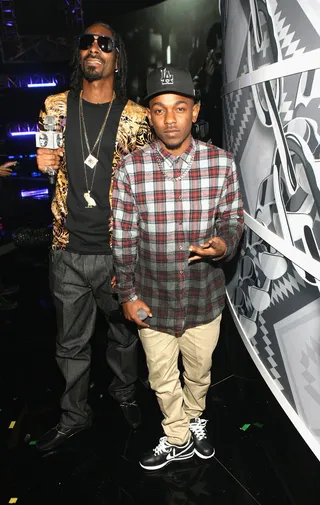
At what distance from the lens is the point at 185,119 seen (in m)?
1.82

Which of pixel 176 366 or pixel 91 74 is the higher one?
pixel 91 74

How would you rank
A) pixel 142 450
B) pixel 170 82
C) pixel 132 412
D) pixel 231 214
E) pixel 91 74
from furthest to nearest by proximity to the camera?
pixel 132 412 < pixel 142 450 < pixel 91 74 < pixel 231 214 < pixel 170 82

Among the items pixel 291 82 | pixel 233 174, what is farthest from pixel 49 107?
pixel 291 82

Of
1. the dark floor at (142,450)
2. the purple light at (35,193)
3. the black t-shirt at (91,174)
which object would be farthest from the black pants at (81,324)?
the purple light at (35,193)

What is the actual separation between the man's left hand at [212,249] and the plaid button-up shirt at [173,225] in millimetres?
84

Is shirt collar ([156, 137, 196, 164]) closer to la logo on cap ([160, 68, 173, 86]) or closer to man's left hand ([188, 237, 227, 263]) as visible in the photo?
la logo on cap ([160, 68, 173, 86])

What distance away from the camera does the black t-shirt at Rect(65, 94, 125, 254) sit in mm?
2156

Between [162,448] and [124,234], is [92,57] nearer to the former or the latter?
[124,234]

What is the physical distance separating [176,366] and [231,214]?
83 centimetres

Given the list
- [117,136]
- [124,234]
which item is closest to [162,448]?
[124,234]

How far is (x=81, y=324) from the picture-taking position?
2.40 metres

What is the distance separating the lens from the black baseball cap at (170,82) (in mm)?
1760

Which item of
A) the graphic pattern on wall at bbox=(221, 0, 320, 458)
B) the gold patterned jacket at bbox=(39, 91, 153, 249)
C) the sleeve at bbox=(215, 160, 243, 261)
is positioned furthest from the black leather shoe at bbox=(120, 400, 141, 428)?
the sleeve at bbox=(215, 160, 243, 261)

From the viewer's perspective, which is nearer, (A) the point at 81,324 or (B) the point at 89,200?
(B) the point at 89,200
